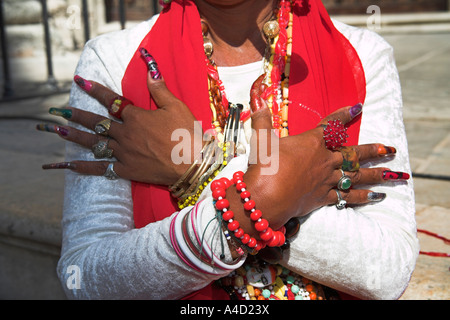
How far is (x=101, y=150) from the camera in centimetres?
122

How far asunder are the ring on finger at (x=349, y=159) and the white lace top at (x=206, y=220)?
4.0 inches

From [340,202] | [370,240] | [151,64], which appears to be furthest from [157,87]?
[370,240]

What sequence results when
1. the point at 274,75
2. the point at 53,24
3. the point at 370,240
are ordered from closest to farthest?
the point at 370,240
the point at 274,75
the point at 53,24

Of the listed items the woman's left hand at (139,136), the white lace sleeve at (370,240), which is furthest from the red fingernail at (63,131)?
the white lace sleeve at (370,240)

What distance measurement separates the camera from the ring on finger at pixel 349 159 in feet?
3.75

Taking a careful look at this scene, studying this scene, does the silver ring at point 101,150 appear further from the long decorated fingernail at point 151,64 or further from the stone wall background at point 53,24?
the stone wall background at point 53,24

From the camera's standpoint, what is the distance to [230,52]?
1424mm

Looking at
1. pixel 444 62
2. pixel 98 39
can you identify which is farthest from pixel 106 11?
pixel 98 39

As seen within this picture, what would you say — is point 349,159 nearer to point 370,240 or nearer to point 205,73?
point 370,240

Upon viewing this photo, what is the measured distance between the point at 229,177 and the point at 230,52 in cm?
47

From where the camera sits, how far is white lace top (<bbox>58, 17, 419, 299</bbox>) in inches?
44.2

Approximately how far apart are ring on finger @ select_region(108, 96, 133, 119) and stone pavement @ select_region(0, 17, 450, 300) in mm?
935

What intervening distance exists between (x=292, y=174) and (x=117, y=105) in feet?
1.56

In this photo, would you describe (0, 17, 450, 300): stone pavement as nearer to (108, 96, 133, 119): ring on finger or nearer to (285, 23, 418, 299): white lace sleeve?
(285, 23, 418, 299): white lace sleeve
